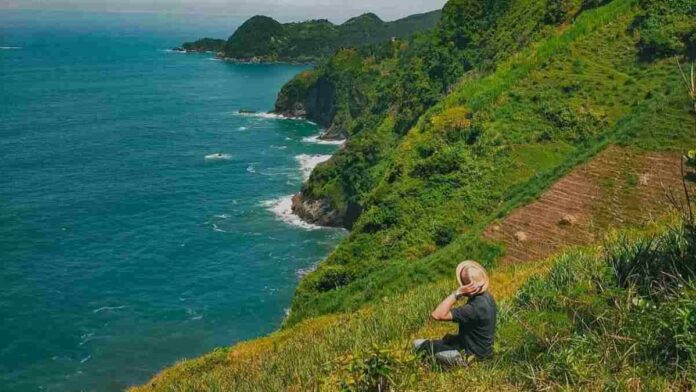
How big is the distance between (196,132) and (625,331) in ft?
350

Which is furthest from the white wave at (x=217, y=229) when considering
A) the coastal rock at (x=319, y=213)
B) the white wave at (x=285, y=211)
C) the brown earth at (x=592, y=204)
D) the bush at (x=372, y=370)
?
the bush at (x=372, y=370)

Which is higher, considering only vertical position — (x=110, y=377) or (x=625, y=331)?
(x=625, y=331)

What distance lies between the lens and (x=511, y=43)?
7019 cm

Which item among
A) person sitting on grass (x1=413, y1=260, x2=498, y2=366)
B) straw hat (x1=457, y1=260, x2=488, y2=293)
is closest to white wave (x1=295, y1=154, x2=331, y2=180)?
person sitting on grass (x1=413, y1=260, x2=498, y2=366)

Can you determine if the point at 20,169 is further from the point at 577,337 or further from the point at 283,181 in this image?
the point at 577,337

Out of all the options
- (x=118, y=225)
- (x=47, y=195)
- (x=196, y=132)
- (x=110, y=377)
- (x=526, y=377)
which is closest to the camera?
(x=526, y=377)

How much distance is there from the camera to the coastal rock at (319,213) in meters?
72.4

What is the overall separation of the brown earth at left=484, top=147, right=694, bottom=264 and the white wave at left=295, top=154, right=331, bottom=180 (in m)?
63.5

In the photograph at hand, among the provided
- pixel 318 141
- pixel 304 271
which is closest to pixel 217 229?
pixel 304 271

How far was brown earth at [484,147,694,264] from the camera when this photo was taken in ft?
79.0

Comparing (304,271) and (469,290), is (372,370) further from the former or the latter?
(304,271)

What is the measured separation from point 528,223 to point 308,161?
73.2 meters

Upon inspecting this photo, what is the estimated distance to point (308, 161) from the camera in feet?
321

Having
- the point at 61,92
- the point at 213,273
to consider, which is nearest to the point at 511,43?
the point at 213,273
